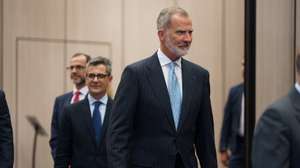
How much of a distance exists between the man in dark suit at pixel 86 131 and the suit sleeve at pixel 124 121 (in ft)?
2.93

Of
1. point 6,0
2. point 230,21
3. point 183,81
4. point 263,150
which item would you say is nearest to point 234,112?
point 230,21

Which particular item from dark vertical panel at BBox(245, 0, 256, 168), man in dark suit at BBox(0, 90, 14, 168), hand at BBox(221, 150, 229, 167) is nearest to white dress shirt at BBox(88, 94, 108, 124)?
man in dark suit at BBox(0, 90, 14, 168)

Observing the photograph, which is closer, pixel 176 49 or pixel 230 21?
pixel 176 49

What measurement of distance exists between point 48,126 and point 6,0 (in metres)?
1.50

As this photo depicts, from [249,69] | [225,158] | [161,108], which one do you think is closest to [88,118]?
[161,108]

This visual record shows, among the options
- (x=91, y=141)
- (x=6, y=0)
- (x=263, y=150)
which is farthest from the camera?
(x=6, y=0)

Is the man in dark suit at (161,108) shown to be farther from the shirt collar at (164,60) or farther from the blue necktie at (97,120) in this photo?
the blue necktie at (97,120)

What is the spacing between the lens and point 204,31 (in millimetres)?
8688

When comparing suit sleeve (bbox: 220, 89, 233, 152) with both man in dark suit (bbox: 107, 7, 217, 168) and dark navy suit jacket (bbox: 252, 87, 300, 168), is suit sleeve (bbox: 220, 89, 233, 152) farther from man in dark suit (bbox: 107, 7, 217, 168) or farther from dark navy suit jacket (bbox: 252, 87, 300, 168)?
dark navy suit jacket (bbox: 252, 87, 300, 168)

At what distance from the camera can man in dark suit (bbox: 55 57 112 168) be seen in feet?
18.4

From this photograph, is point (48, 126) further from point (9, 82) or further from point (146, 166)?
point (146, 166)

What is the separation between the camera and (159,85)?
4.72 metres

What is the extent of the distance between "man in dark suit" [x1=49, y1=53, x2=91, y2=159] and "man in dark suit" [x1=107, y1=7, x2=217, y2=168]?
2259mm

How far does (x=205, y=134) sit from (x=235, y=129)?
225cm
